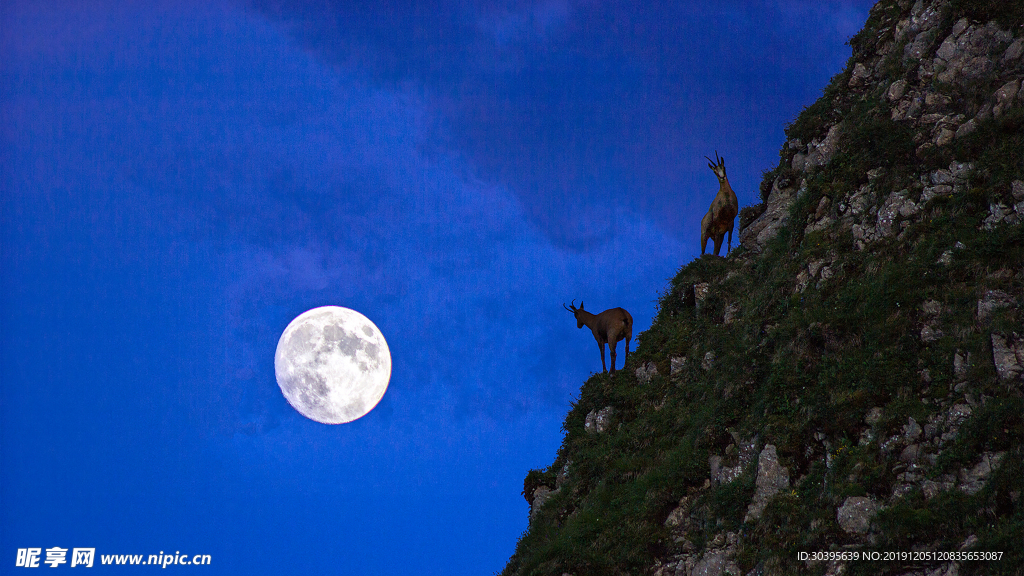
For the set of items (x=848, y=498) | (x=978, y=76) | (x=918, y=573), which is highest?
(x=978, y=76)

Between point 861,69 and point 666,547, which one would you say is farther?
point 861,69

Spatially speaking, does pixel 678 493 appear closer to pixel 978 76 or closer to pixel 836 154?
pixel 836 154

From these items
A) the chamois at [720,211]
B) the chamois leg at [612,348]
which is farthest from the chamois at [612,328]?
the chamois at [720,211]

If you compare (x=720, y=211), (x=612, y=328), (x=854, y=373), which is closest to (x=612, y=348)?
(x=612, y=328)

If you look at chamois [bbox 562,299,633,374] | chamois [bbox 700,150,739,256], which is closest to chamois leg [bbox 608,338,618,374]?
chamois [bbox 562,299,633,374]

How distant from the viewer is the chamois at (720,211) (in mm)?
26656

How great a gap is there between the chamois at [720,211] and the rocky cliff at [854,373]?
125 centimetres

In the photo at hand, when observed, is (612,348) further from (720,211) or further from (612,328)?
(720,211)

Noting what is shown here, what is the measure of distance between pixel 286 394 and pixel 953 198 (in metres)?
36.0

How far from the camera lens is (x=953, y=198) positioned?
17.1m

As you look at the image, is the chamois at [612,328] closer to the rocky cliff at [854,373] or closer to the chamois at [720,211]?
the rocky cliff at [854,373]

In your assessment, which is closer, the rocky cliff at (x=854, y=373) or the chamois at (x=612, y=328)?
the rocky cliff at (x=854, y=373)

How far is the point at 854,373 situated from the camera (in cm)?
1554

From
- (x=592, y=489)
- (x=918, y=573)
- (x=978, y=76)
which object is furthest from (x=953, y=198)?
(x=592, y=489)
